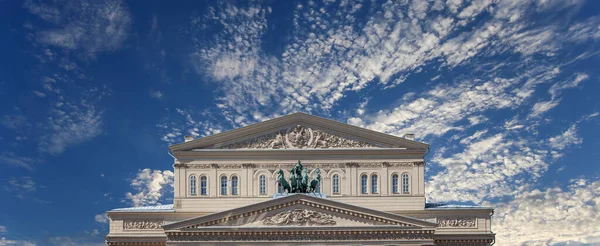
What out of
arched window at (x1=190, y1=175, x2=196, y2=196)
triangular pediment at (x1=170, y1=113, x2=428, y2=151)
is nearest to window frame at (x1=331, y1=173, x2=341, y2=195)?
triangular pediment at (x1=170, y1=113, x2=428, y2=151)

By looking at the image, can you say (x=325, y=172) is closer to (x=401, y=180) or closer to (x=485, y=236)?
(x=401, y=180)

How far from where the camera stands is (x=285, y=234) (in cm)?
4212

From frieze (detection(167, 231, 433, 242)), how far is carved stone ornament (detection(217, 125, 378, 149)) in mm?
9868

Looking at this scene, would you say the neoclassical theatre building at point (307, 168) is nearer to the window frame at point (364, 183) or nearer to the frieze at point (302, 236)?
the window frame at point (364, 183)

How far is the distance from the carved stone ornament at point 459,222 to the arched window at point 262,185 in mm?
14318

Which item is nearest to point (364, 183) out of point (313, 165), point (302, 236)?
point (313, 165)

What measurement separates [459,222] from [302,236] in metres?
14.0

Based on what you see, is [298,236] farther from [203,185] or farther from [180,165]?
[180,165]

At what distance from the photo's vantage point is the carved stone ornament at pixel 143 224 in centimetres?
4816

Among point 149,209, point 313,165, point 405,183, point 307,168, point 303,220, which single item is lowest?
point 303,220

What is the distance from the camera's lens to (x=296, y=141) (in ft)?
165

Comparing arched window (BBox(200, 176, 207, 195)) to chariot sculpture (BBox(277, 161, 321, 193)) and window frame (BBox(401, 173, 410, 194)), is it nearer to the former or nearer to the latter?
chariot sculpture (BBox(277, 161, 321, 193))

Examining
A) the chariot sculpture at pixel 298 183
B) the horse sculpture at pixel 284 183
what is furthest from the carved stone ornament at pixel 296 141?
the horse sculpture at pixel 284 183

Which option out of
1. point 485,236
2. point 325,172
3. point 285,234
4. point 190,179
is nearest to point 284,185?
point 285,234
